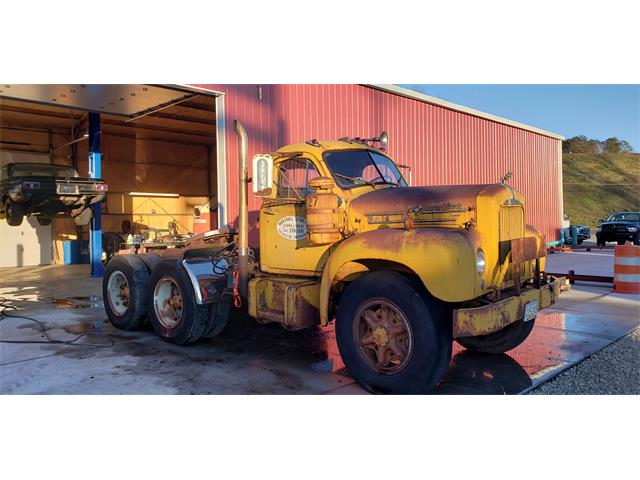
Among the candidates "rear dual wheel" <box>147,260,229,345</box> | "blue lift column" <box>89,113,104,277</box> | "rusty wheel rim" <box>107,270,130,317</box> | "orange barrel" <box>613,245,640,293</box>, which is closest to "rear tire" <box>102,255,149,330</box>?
"rusty wheel rim" <box>107,270,130,317</box>

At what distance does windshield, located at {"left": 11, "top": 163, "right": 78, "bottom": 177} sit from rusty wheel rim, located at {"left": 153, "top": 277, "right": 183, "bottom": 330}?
732 cm

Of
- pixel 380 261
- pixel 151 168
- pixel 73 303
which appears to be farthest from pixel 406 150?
pixel 151 168

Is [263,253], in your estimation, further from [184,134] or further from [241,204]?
[184,134]

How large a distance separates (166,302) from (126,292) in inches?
43.6

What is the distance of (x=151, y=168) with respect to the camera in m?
21.6

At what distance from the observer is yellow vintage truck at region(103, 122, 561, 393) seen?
4.03 meters

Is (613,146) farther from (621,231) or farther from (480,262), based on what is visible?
(480,262)

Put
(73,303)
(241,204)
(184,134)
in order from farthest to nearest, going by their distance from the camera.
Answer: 1. (184,134)
2. (73,303)
3. (241,204)

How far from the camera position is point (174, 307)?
6.36m

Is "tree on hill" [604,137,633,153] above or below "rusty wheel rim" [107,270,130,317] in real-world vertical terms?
above

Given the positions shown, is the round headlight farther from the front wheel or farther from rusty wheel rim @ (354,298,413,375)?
rusty wheel rim @ (354,298,413,375)

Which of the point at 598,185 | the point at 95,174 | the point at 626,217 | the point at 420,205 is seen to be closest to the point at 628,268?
the point at 420,205

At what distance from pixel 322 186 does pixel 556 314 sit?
15.8 ft

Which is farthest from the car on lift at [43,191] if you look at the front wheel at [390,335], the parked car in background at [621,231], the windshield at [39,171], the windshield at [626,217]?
the windshield at [626,217]
